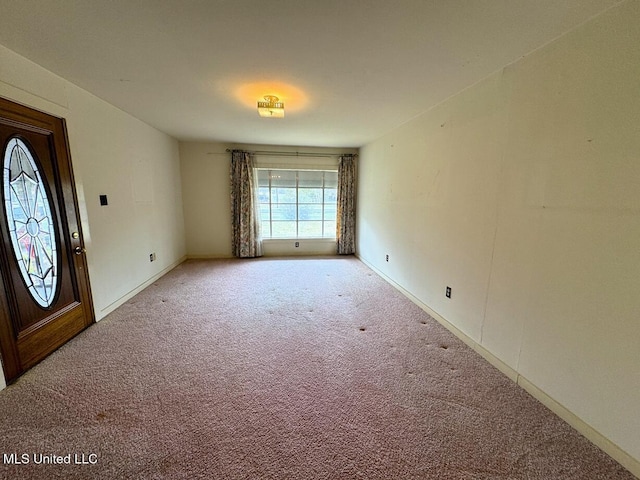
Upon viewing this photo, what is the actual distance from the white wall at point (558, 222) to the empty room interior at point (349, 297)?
1cm

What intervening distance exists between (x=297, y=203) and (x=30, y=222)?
4115 mm

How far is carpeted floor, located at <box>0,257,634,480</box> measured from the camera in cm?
131

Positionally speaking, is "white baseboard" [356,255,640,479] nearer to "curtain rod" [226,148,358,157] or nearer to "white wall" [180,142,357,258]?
"curtain rod" [226,148,358,157]

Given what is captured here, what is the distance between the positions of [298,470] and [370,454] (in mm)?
381

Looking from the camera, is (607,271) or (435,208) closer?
(607,271)

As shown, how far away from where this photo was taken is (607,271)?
137 cm

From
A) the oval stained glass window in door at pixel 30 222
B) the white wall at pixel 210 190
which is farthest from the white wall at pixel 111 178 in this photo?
the white wall at pixel 210 190

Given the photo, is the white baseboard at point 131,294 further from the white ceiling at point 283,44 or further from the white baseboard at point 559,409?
the white baseboard at point 559,409

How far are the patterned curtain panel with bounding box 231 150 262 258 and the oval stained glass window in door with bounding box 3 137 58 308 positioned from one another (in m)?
3.12

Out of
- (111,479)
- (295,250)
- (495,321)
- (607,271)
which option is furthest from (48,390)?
(295,250)

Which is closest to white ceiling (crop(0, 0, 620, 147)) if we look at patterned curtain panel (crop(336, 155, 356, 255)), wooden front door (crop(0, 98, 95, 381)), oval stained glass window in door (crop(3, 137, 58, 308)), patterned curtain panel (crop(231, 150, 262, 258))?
wooden front door (crop(0, 98, 95, 381))

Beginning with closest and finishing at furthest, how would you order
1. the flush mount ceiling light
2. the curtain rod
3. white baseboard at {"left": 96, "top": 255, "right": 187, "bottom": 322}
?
the flush mount ceiling light → white baseboard at {"left": 96, "top": 255, "right": 187, "bottom": 322} → the curtain rod

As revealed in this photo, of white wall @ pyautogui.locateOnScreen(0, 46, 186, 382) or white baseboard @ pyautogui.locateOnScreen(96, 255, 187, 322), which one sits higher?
white wall @ pyautogui.locateOnScreen(0, 46, 186, 382)

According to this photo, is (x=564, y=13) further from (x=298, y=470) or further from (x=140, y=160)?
(x=140, y=160)
